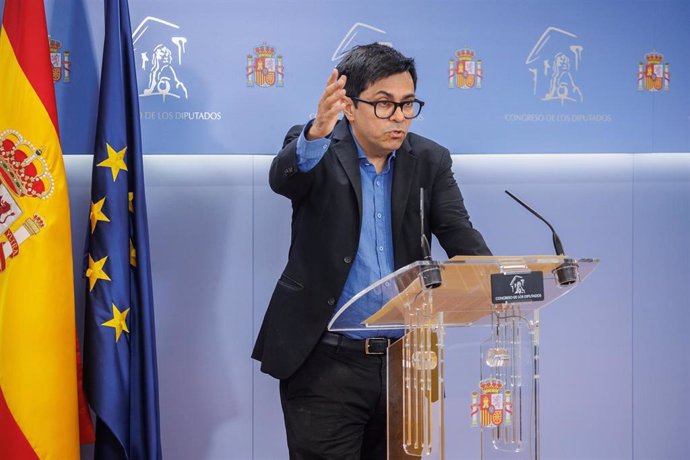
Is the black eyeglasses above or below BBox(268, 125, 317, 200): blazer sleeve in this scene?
above

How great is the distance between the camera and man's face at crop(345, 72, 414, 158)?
2.30m

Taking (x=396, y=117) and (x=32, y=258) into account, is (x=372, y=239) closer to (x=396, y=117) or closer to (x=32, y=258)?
(x=396, y=117)

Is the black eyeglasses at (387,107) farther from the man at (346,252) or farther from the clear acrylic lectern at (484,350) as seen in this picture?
the clear acrylic lectern at (484,350)

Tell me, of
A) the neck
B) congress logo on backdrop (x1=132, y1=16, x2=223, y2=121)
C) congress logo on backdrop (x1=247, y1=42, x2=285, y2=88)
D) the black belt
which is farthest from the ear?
congress logo on backdrop (x1=132, y1=16, x2=223, y2=121)

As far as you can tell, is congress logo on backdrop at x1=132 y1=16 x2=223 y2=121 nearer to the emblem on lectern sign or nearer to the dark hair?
the dark hair

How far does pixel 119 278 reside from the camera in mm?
2873

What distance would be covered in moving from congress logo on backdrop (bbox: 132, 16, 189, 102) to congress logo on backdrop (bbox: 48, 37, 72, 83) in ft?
0.89

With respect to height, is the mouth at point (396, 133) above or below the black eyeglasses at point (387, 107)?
below

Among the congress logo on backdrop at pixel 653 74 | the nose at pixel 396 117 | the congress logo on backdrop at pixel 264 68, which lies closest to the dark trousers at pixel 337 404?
the nose at pixel 396 117

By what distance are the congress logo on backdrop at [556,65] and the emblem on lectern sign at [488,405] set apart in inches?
77.9

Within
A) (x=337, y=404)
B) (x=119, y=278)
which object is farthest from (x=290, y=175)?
(x=119, y=278)

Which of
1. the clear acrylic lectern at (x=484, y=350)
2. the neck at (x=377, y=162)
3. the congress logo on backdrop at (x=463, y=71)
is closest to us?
the clear acrylic lectern at (x=484, y=350)

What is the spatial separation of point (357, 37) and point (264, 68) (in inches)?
16.5

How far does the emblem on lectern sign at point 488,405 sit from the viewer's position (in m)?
1.69
